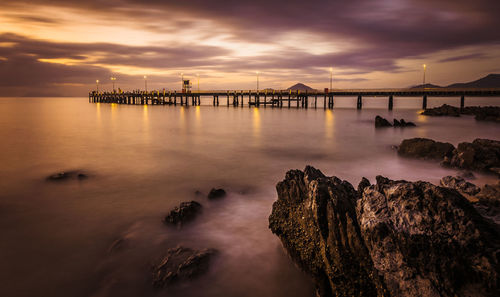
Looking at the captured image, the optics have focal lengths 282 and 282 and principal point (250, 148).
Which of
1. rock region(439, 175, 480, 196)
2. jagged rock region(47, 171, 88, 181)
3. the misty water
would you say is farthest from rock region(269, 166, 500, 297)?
jagged rock region(47, 171, 88, 181)

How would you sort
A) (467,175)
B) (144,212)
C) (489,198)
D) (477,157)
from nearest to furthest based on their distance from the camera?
(489,198), (144,212), (467,175), (477,157)

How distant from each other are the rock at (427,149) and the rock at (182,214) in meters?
10.4

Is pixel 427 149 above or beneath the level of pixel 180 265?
above

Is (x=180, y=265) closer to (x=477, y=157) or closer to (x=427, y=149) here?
(x=477, y=157)

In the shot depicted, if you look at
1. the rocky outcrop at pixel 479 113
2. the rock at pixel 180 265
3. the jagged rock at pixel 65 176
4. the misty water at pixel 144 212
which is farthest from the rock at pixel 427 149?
the rocky outcrop at pixel 479 113

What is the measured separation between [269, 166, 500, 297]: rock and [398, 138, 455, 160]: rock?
386 inches

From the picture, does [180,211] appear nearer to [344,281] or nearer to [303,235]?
[303,235]

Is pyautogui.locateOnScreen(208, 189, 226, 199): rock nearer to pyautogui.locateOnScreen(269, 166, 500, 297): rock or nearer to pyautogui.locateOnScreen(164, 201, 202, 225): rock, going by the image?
pyautogui.locateOnScreen(164, 201, 202, 225): rock

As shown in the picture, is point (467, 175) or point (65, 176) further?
point (65, 176)

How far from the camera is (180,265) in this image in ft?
16.2

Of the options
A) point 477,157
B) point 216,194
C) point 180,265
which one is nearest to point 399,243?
point 180,265

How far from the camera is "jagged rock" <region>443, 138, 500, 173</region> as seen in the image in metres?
9.96

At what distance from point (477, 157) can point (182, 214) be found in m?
10.5

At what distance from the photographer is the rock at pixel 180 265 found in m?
4.74
